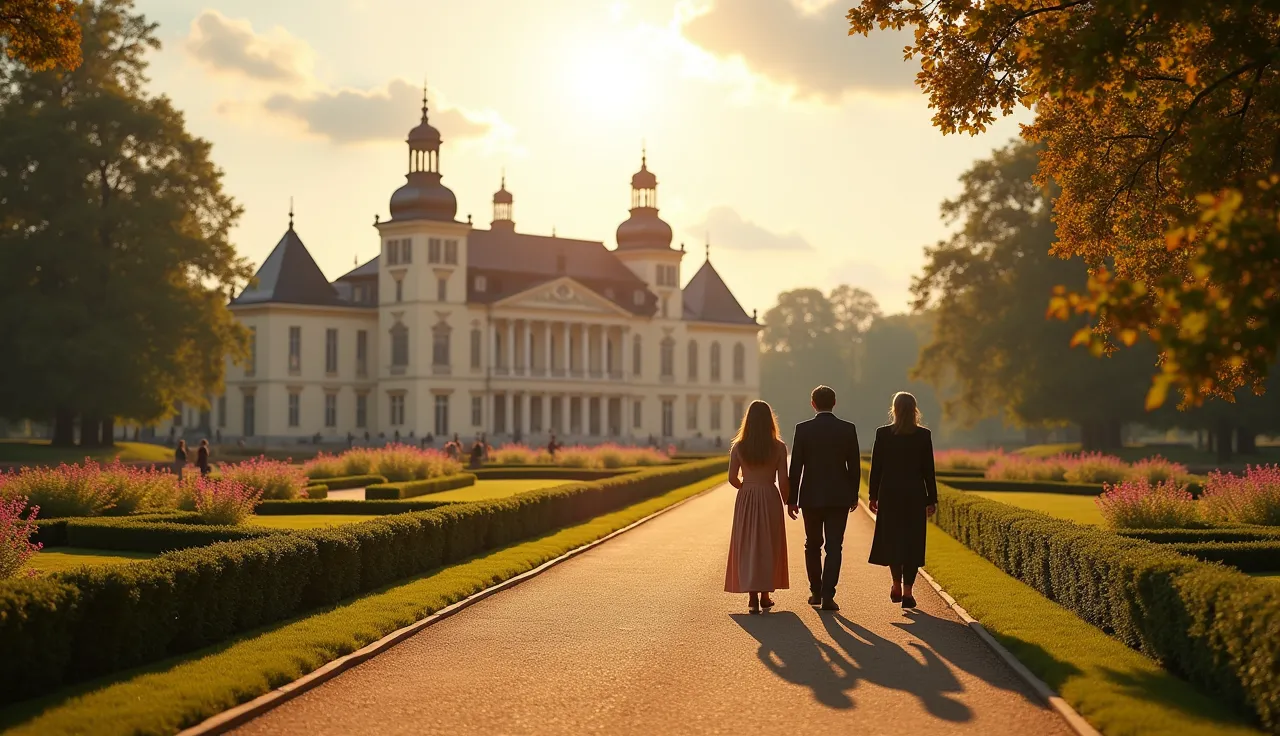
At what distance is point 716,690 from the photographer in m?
9.59

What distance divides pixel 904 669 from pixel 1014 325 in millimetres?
52558

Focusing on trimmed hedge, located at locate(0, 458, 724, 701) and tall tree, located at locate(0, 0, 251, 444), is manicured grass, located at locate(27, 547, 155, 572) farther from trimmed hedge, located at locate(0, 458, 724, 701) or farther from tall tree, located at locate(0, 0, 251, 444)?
tall tree, located at locate(0, 0, 251, 444)

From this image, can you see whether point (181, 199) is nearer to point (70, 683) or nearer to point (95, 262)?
point (95, 262)

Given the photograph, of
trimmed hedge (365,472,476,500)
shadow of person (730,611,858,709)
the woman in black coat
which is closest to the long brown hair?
the woman in black coat

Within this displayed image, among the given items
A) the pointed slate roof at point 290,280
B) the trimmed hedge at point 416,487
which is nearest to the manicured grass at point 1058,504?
the trimmed hedge at point 416,487

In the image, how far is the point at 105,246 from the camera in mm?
54844

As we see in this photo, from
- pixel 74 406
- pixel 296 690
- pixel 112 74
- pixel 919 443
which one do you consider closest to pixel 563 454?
pixel 74 406

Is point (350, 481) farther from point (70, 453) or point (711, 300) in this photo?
point (711, 300)

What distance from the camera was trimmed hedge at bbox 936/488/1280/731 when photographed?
8141 mm

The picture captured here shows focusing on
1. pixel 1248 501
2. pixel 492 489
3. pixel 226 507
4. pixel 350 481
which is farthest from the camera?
pixel 350 481

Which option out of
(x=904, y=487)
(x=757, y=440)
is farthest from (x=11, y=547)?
(x=904, y=487)

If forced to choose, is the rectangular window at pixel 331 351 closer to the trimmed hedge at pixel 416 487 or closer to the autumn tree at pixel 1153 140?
the trimmed hedge at pixel 416 487

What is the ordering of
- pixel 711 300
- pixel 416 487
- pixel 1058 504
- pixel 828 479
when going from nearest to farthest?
pixel 828 479, pixel 1058 504, pixel 416 487, pixel 711 300

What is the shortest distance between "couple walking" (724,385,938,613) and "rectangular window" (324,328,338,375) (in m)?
73.2
